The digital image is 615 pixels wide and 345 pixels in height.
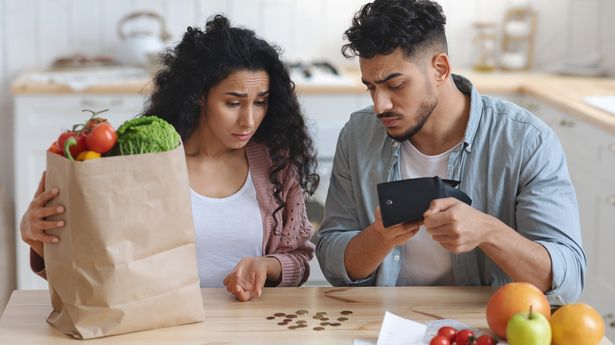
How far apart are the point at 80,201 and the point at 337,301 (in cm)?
56

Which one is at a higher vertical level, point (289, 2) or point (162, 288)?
point (289, 2)

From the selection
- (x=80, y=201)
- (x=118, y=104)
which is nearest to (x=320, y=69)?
(x=118, y=104)

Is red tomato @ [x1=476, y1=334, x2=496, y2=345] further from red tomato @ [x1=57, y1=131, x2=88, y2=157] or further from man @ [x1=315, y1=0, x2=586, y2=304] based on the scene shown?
red tomato @ [x1=57, y1=131, x2=88, y2=157]

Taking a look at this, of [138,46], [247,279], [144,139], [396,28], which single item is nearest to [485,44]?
[138,46]

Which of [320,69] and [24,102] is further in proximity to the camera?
[320,69]

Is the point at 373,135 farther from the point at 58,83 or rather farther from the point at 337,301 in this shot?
the point at 58,83

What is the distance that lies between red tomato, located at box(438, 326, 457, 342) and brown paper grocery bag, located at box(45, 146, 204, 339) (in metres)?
0.43

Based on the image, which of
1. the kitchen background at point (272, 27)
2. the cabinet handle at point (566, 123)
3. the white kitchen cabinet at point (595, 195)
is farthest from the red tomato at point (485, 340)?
the kitchen background at point (272, 27)

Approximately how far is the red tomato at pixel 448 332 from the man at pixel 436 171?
211mm

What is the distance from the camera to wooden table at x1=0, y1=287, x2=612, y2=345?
5.51 feet

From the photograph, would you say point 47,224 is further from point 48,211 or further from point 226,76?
point 226,76

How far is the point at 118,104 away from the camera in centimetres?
386

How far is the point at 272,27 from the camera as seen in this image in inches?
175

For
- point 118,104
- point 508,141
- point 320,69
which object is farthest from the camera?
point 320,69
